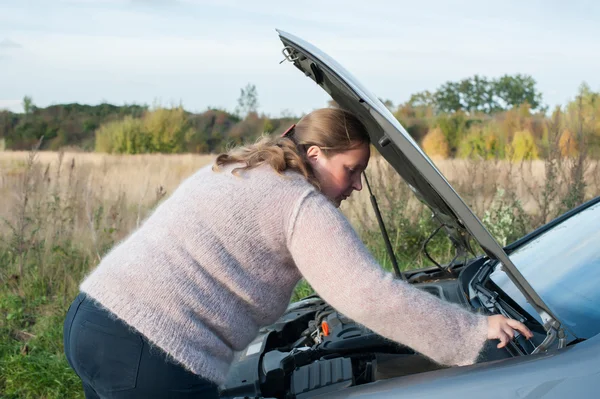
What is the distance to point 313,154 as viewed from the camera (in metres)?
1.99

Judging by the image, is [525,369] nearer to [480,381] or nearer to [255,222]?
[480,381]

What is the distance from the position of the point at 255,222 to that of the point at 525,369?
0.78 m

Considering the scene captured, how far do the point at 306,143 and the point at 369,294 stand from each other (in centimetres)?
52

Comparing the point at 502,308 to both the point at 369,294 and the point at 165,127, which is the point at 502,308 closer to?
the point at 369,294

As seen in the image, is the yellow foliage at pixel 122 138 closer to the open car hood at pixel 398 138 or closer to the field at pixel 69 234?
the field at pixel 69 234

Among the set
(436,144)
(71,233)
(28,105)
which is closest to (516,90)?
(436,144)

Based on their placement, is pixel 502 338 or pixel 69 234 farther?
pixel 69 234

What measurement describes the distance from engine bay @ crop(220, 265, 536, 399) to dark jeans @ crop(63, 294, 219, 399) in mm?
317

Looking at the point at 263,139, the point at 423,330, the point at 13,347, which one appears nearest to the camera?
the point at 423,330

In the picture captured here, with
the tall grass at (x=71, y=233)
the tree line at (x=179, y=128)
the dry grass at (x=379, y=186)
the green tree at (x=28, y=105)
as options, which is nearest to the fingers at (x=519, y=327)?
the tall grass at (x=71, y=233)

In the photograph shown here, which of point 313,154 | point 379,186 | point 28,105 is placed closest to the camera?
point 313,154

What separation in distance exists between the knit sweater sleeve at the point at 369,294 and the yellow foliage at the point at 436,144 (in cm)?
2132

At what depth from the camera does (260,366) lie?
2.25 metres

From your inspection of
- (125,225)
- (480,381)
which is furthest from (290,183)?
(125,225)
